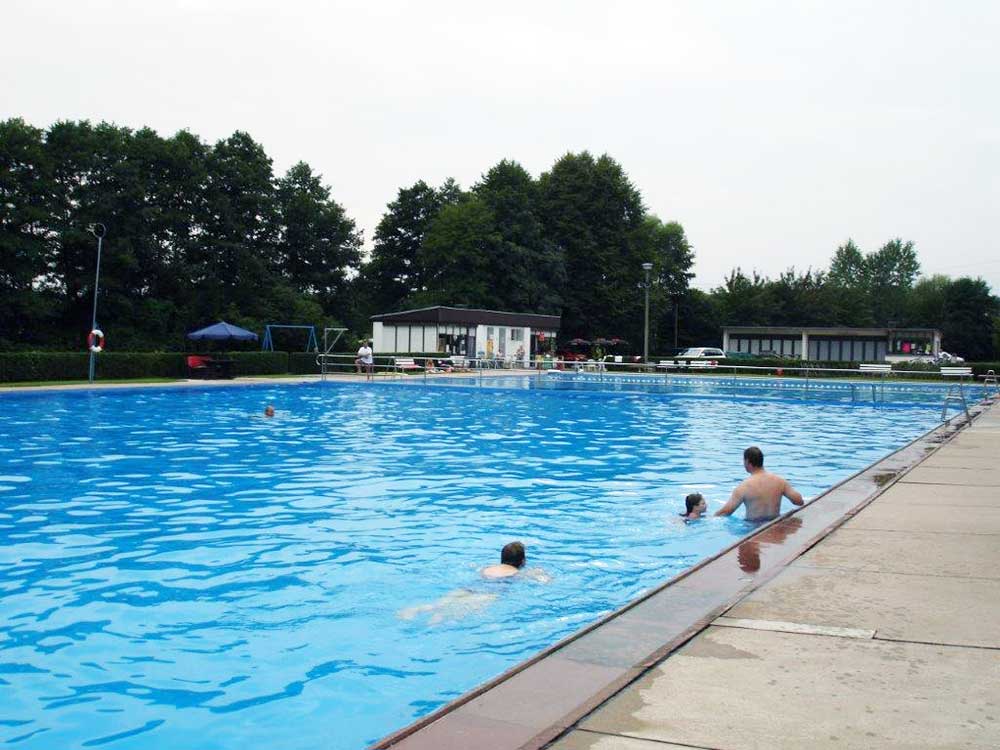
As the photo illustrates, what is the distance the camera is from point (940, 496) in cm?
1094

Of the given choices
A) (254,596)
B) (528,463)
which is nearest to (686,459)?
(528,463)

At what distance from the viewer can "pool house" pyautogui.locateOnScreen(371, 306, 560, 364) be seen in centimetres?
5350

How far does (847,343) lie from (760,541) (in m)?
64.4

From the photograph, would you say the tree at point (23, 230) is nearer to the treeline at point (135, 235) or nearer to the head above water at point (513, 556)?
the treeline at point (135, 235)

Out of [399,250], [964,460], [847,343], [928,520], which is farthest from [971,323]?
[928,520]

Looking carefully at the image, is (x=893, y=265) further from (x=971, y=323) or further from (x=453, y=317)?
(x=453, y=317)

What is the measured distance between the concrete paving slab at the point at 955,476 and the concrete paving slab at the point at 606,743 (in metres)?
9.73

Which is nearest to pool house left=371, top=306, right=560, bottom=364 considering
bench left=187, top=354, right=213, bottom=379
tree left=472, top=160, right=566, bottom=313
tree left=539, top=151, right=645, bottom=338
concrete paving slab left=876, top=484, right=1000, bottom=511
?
tree left=472, top=160, right=566, bottom=313

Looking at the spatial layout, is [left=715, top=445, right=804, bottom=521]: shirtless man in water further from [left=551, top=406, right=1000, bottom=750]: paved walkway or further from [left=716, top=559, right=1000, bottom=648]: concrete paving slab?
[left=716, top=559, right=1000, bottom=648]: concrete paving slab

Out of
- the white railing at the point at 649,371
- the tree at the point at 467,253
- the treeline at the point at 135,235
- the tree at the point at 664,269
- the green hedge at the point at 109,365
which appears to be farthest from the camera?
the tree at the point at 664,269

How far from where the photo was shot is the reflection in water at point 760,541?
7398mm

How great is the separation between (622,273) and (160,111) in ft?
126

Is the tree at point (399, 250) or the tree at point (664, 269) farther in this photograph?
the tree at point (399, 250)

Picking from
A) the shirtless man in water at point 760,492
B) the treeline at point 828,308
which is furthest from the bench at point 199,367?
the treeline at point 828,308
